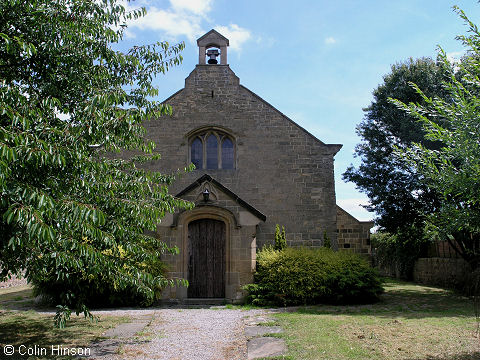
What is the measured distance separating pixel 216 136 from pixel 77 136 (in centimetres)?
1111

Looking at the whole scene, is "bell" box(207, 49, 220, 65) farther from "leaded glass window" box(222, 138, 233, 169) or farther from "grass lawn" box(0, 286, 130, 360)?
"grass lawn" box(0, 286, 130, 360)

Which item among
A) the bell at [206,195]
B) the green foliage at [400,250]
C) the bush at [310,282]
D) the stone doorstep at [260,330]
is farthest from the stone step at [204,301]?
the green foliage at [400,250]

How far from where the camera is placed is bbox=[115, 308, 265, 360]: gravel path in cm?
689

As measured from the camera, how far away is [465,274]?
1534cm

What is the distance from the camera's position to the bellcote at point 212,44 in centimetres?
1680

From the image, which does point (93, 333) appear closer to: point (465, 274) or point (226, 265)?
point (226, 265)

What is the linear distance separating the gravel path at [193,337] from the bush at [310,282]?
1116mm

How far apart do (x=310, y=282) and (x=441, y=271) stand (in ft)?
29.5

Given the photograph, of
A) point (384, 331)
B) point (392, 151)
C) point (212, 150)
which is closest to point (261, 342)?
point (384, 331)

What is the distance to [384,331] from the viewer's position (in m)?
7.89

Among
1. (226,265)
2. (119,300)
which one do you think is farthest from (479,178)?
(119,300)

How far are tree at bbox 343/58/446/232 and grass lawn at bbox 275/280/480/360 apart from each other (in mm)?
5369

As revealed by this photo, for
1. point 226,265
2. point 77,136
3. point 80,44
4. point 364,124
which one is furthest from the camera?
point 364,124

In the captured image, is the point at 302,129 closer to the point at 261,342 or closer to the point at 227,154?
the point at 227,154
